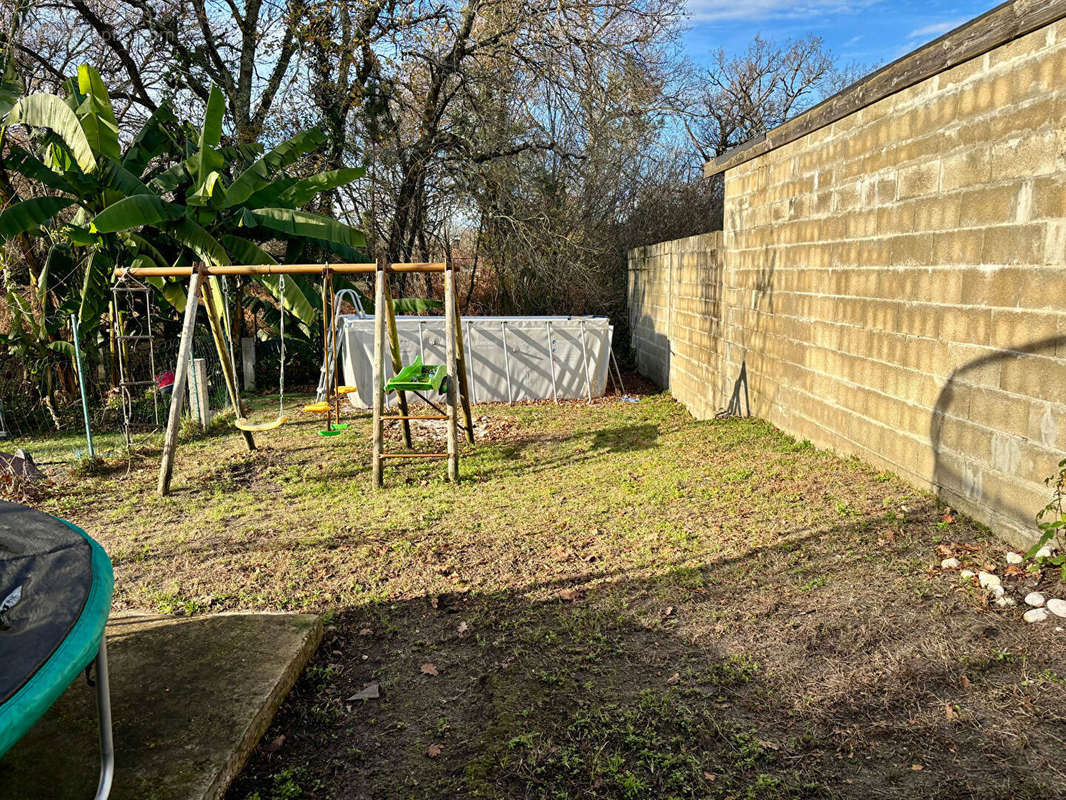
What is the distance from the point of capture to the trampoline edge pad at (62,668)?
1.56 m

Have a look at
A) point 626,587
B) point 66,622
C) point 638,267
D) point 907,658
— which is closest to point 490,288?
point 638,267

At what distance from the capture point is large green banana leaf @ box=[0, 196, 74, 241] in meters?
9.22

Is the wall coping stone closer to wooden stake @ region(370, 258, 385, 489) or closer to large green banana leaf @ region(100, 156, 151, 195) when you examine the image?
wooden stake @ region(370, 258, 385, 489)

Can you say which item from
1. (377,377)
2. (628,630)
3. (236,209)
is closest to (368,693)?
(628,630)

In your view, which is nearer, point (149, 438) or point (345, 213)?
point (149, 438)

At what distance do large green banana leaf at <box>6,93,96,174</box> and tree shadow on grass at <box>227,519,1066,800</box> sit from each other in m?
7.13

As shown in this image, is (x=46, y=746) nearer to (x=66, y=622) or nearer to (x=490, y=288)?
(x=66, y=622)

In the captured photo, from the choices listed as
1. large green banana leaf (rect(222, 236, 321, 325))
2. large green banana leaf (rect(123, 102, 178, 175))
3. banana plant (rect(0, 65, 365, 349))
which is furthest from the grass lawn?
large green banana leaf (rect(123, 102, 178, 175))

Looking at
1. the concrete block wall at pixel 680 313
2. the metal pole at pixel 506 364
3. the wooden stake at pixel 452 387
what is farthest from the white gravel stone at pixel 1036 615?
the metal pole at pixel 506 364

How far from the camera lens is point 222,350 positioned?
25.5 feet

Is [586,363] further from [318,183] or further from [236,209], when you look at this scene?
[236,209]

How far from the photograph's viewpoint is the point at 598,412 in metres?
10.6

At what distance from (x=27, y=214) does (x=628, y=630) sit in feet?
30.3

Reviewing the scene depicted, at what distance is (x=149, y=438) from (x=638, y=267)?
912 centimetres
